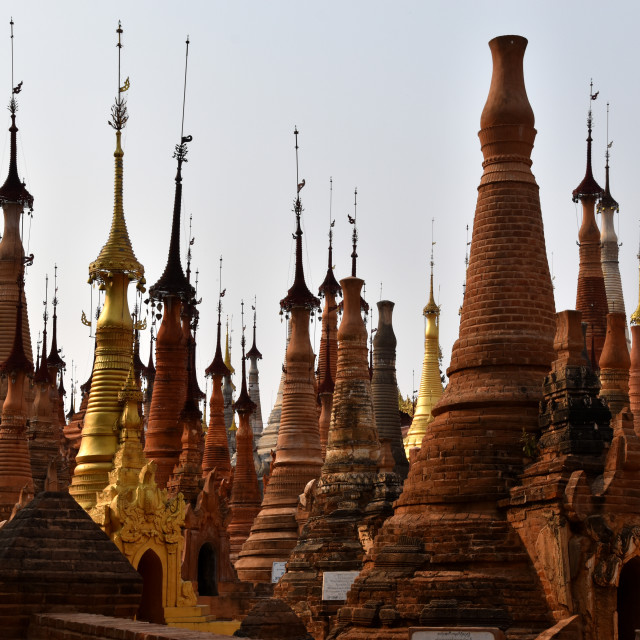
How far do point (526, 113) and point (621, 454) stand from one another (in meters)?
7.99

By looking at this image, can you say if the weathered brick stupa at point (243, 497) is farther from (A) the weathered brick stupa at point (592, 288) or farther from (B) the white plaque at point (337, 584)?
(B) the white plaque at point (337, 584)

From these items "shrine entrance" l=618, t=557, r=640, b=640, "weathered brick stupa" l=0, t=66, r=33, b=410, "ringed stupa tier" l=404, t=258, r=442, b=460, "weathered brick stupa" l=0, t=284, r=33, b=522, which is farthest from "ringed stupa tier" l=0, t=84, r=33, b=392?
"shrine entrance" l=618, t=557, r=640, b=640

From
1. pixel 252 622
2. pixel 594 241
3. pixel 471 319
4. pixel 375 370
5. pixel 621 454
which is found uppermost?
pixel 594 241

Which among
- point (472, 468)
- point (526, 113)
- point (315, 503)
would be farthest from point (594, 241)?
point (472, 468)

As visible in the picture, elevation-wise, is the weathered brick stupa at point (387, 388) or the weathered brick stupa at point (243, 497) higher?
the weathered brick stupa at point (387, 388)

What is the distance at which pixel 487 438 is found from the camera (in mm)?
23891

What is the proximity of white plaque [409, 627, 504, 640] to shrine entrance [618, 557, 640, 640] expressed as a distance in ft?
19.4

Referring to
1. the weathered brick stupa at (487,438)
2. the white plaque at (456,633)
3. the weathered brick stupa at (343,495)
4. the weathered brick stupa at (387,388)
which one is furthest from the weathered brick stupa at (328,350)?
the white plaque at (456,633)

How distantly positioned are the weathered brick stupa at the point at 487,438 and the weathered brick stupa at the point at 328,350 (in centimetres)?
1775

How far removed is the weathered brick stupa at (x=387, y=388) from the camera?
43156 mm

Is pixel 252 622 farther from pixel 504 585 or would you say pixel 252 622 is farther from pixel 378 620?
pixel 504 585

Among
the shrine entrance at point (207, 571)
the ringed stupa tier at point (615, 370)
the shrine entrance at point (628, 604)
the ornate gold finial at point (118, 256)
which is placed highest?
the ornate gold finial at point (118, 256)

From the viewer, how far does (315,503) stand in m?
33.9

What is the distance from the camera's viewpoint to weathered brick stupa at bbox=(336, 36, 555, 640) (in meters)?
22.1
